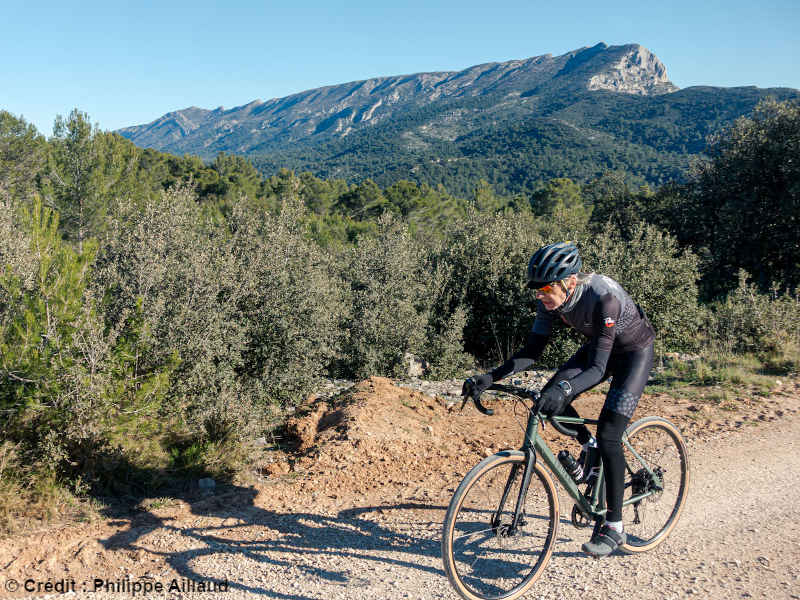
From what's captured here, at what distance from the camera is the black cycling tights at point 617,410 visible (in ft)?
11.3

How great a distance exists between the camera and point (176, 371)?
671 centimetres

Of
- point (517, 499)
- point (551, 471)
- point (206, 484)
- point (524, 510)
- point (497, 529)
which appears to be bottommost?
point (206, 484)

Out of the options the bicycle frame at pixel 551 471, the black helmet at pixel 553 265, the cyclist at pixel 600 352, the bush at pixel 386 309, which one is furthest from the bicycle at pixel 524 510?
the bush at pixel 386 309

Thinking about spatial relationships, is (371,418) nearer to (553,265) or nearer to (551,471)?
(551,471)

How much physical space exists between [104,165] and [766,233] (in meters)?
28.9

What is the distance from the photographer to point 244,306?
336 inches

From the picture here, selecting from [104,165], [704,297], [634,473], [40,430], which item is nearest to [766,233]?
[704,297]

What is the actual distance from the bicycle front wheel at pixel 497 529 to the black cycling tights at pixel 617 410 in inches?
16.8

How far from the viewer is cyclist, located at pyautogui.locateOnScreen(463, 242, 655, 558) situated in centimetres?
333

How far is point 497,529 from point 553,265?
1860mm

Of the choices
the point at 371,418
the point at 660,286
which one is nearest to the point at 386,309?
the point at 371,418

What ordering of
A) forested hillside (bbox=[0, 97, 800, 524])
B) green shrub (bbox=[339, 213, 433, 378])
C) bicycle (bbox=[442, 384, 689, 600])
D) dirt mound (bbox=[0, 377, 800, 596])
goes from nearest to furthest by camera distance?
bicycle (bbox=[442, 384, 689, 600]), dirt mound (bbox=[0, 377, 800, 596]), forested hillside (bbox=[0, 97, 800, 524]), green shrub (bbox=[339, 213, 433, 378])

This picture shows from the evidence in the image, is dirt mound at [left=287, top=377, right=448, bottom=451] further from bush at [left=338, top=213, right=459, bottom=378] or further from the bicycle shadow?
bush at [left=338, top=213, right=459, bottom=378]

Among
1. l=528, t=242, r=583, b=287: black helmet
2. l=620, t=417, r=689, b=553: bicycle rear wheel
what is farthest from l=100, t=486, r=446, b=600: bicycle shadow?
l=528, t=242, r=583, b=287: black helmet
